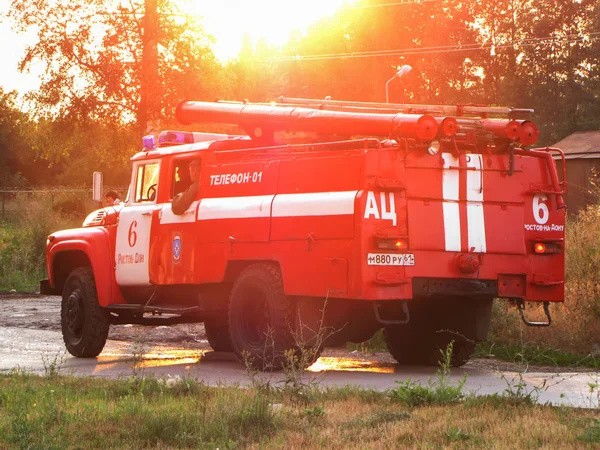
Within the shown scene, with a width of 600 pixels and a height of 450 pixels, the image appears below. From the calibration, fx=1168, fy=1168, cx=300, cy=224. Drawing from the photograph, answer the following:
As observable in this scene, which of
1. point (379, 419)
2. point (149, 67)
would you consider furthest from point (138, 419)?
point (149, 67)

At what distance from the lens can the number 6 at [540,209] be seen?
41.5 feet

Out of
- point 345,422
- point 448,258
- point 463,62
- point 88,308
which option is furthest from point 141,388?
point 463,62

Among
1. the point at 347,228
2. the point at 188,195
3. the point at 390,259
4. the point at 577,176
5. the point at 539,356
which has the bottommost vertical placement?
the point at 539,356

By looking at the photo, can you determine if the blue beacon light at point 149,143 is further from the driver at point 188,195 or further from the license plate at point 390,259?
the license plate at point 390,259

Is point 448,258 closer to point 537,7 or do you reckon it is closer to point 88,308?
→ point 88,308

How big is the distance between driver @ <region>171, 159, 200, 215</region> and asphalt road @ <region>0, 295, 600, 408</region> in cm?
184

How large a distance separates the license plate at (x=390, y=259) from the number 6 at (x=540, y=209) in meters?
→ 1.77

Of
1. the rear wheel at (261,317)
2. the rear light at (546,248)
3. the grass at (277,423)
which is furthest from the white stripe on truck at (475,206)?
the grass at (277,423)

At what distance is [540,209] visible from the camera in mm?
12695

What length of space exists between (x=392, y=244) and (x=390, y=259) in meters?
0.15

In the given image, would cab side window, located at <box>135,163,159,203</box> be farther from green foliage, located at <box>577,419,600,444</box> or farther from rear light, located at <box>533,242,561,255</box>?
green foliage, located at <box>577,419,600,444</box>

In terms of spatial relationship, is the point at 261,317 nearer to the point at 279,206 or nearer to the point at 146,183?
the point at 279,206

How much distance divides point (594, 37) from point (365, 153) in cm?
5602

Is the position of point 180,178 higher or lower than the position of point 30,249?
higher
